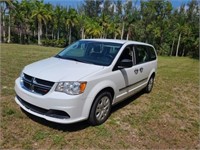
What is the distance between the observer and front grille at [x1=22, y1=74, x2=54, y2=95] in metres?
3.78

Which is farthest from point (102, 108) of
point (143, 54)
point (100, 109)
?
point (143, 54)

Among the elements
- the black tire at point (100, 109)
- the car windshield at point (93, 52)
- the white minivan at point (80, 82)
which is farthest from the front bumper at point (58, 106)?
the car windshield at point (93, 52)

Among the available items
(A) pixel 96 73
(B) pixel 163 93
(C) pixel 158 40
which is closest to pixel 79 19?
(C) pixel 158 40

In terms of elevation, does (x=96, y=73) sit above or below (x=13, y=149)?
above

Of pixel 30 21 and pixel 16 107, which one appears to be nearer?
pixel 16 107

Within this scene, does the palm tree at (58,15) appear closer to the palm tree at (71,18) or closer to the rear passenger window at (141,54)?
the palm tree at (71,18)

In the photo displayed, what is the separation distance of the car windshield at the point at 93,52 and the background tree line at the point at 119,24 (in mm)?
35993

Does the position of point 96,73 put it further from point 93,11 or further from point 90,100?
point 93,11

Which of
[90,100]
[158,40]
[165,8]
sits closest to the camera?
[90,100]

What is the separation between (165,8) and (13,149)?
4084cm

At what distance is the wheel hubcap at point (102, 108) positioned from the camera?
4305 mm

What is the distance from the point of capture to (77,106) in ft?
12.4

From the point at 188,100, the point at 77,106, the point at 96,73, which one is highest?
the point at 96,73

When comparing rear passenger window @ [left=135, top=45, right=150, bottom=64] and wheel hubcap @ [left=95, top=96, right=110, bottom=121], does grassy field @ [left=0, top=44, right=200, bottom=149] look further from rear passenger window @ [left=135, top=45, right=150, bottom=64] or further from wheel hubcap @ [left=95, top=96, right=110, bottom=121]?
rear passenger window @ [left=135, top=45, right=150, bottom=64]
